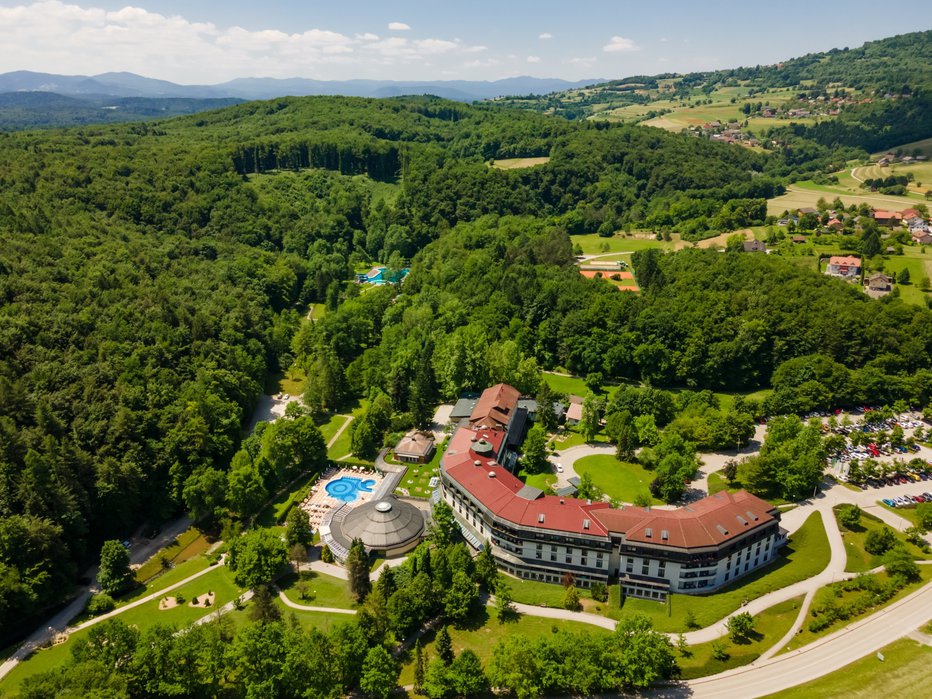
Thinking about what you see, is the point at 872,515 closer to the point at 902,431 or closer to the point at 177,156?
the point at 902,431

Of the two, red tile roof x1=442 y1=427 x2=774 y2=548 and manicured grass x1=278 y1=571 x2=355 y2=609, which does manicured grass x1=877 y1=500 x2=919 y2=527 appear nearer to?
red tile roof x1=442 y1=427 x2=774 y2=548

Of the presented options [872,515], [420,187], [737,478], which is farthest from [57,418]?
[420,187]

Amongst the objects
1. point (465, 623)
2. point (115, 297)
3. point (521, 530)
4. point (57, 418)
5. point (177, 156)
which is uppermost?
point (177, 156)

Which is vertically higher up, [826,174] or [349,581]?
[826,174]

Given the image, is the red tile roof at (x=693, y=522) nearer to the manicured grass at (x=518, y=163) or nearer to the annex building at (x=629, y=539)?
the annex building at (x=629, y=539)

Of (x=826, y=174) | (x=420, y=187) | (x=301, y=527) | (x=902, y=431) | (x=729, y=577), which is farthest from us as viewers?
(x=826, y=174)

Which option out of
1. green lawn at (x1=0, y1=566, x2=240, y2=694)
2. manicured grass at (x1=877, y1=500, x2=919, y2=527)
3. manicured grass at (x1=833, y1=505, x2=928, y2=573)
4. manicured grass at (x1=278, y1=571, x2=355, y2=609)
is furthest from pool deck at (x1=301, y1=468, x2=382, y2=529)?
manicured grass at (x1=877, y1=500, x2=919, y2=527)

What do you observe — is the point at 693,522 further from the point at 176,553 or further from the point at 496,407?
the point at 176,553
